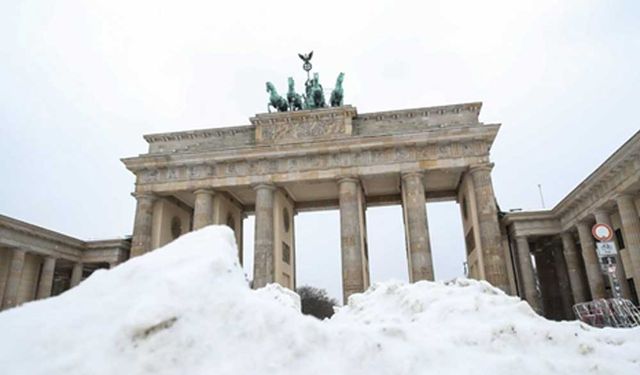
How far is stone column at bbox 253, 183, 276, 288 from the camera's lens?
27.2 meters

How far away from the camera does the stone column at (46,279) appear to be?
30.5m

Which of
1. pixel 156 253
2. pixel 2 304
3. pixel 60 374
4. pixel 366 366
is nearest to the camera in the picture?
pixel 60 374

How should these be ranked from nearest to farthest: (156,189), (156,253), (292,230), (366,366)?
(366,366) → (156,253) → (156,189) → (292,230)

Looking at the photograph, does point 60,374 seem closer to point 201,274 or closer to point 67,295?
point 67,295

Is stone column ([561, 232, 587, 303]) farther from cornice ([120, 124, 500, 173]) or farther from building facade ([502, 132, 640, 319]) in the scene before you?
cornice ([120, 124, 500, 173])

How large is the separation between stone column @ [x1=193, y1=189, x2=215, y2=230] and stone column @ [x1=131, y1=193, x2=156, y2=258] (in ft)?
10.6

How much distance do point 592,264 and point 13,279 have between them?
35.6 meters

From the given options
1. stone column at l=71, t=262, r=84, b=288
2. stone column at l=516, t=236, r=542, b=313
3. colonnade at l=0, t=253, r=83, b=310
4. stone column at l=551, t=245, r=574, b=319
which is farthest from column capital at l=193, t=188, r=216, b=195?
stone column at l=551, t=245, r=574, b=319

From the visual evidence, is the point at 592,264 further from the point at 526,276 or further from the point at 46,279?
the point at 46,279

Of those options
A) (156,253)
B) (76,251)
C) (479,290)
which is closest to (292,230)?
(76,251)

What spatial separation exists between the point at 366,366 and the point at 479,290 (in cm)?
361

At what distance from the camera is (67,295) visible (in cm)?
370

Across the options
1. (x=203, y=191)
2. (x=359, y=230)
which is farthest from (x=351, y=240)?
(x=203, y=191)

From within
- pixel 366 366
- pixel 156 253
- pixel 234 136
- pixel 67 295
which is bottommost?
pixel 366 366
